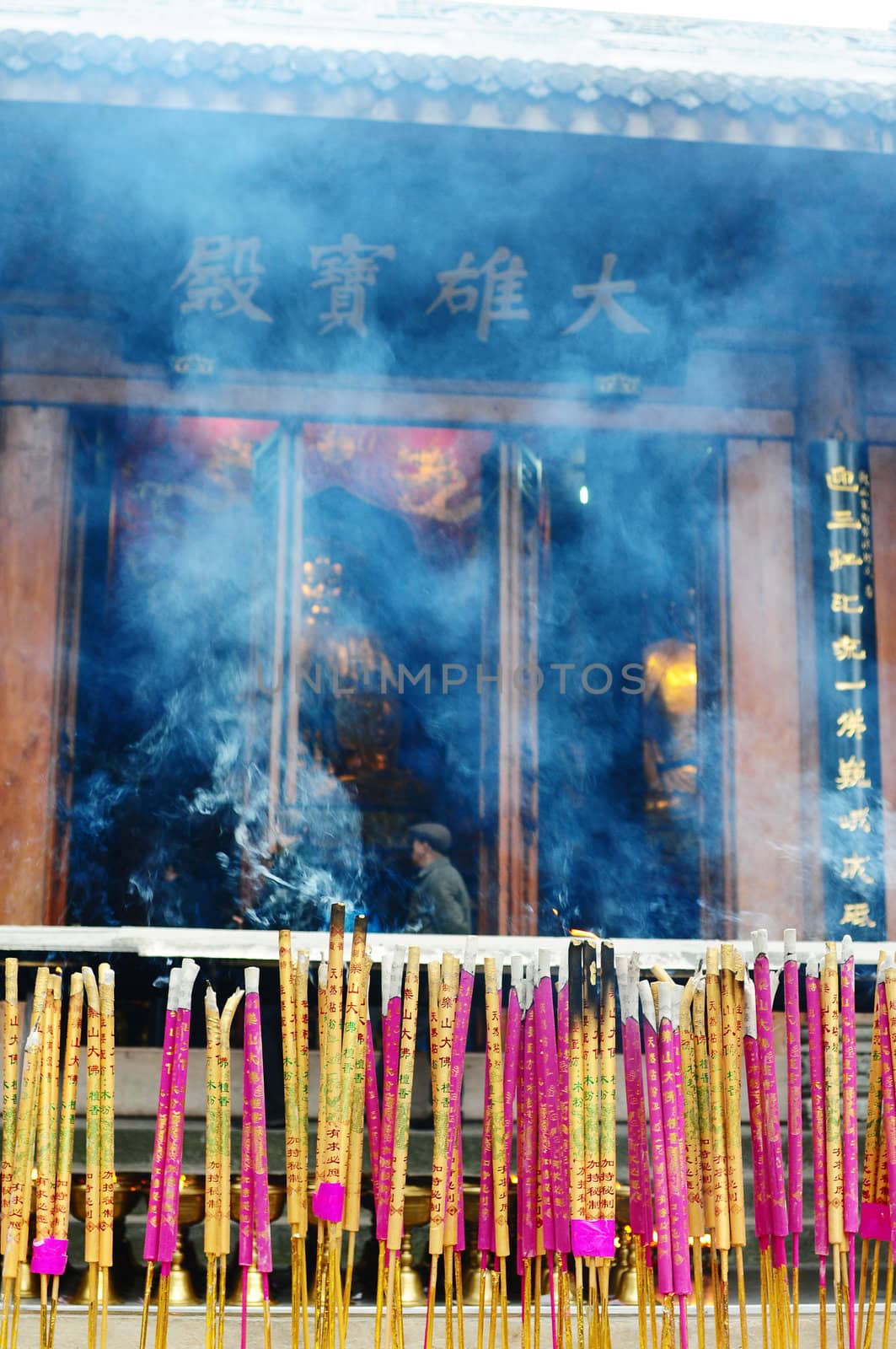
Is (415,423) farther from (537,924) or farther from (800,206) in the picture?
(537,924)

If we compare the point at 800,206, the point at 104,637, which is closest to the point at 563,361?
the point at 800,206

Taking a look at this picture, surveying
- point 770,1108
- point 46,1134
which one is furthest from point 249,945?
point 770,1108

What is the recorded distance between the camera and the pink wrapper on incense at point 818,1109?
222cm

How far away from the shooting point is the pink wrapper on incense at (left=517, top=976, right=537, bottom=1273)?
7.42 ft

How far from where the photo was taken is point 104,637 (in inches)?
206

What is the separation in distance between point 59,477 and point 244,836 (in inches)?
64.6

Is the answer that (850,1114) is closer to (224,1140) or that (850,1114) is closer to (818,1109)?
(818,1109)

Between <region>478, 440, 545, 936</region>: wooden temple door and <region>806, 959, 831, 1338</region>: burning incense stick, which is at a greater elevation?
<region>478, 440, 545, 936</region>: wooden temple door

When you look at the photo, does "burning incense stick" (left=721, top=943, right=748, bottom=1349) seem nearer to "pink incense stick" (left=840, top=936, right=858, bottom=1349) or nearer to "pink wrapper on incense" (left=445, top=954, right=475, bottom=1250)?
"pink incense stick" (left=840, top=936, right=858, bottom=1349)

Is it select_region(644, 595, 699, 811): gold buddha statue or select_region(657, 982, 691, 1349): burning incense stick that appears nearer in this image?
select_region(657, 982, 691, 1349): burning incense stick

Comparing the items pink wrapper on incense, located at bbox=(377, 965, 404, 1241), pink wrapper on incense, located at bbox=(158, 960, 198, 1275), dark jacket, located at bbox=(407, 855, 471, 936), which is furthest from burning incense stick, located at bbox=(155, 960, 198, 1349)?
dark jacket, located at bbox=(407, 855, 471, 936)

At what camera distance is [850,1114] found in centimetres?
223

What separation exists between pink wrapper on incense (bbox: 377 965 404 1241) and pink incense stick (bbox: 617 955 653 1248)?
42 cm

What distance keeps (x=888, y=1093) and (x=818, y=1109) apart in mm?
135
